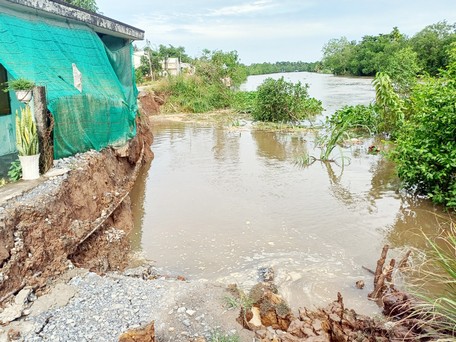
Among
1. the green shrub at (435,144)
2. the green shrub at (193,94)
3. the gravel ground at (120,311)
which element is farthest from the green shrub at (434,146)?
the green shrub at (193,94)

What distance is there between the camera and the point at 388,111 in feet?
48.5

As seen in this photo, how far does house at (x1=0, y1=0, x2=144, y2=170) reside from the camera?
6.46 m

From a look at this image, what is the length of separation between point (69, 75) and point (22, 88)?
81.4 inches

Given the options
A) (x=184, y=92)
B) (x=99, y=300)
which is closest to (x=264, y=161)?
(x=99, y=300)

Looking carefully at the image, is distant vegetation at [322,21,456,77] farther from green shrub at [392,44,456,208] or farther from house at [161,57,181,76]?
house at [161,57,181,76]

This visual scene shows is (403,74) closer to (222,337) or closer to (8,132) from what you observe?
(8,132)

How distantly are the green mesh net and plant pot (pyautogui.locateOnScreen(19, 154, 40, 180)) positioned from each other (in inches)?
36.3

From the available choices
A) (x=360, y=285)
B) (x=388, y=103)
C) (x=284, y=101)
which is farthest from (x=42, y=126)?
(x=284, y=101)

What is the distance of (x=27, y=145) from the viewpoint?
5.62 metres

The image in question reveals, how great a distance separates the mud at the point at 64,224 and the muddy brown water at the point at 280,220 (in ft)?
2.30

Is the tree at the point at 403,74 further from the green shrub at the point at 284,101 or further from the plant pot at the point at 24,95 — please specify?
the plant pot at the point at 24,95

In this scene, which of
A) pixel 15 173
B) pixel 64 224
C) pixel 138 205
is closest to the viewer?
pixel 64 224

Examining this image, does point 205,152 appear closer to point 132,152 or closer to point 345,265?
point 132,152

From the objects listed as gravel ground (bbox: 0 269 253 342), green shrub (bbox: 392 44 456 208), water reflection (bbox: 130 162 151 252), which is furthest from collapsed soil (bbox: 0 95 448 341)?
green shrub (bbox: 392 44 456 208)
